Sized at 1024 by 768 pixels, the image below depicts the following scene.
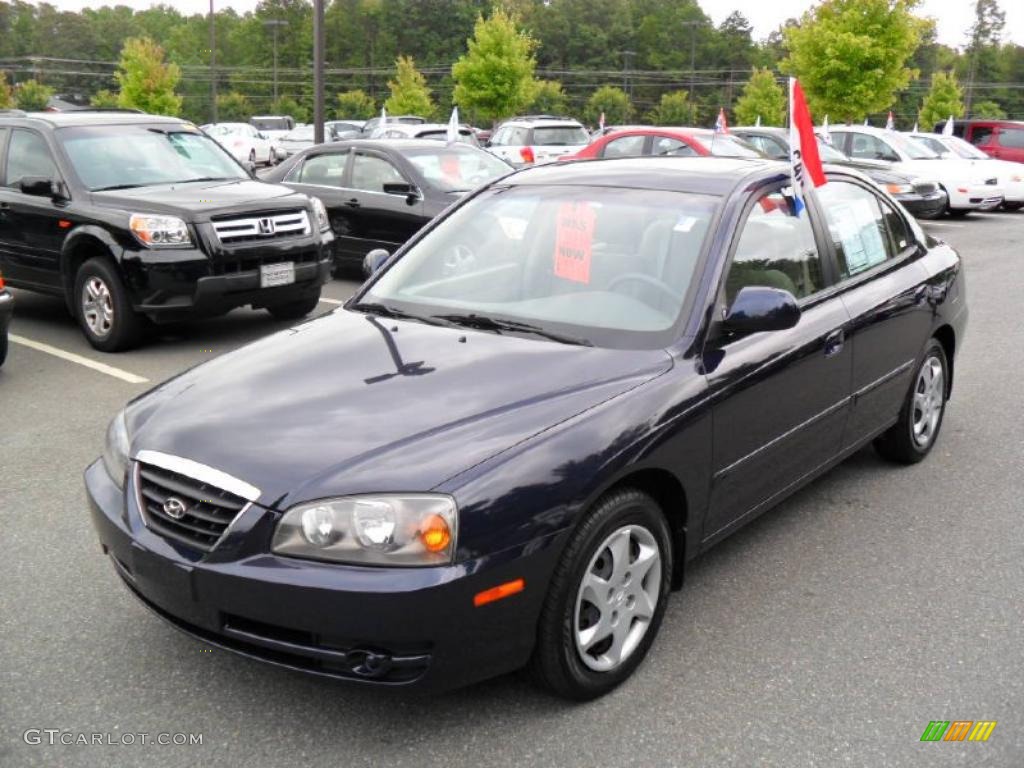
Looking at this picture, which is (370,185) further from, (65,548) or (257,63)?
(257,63)

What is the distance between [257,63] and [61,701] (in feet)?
344

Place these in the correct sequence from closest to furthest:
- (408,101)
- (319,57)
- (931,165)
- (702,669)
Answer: (702,669) → (319,57) → (931,165) → (408,101)

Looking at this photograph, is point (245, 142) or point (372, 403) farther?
point (245, 142)

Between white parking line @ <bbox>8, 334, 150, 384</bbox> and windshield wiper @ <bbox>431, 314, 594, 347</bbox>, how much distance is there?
3.87 meters

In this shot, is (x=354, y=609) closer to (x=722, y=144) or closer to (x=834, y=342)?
(x=834, y=342)

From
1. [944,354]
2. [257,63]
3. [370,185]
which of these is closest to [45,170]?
[370,185]

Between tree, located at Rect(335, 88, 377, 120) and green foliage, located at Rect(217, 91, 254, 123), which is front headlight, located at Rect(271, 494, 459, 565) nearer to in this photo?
tree, located at Rect(335, 88, 377, 120)

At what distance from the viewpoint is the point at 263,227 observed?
8086 mm

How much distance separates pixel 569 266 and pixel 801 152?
3.66ft

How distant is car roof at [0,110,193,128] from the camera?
869 cm

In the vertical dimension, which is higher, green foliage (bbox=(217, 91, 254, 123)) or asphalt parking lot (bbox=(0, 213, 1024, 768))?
green foliage (bbox=(217, 91, 254, 123))

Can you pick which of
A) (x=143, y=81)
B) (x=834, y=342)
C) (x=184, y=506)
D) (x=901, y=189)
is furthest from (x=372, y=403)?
(x=143, y=81)

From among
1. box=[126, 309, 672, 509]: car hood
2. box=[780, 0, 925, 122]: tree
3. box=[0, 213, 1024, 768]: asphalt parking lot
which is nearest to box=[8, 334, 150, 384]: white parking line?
box=[0, 213, 1024, 768]: asphalt parking lot

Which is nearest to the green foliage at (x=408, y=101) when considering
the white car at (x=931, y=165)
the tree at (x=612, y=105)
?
the tree at (x=612, y=105)
